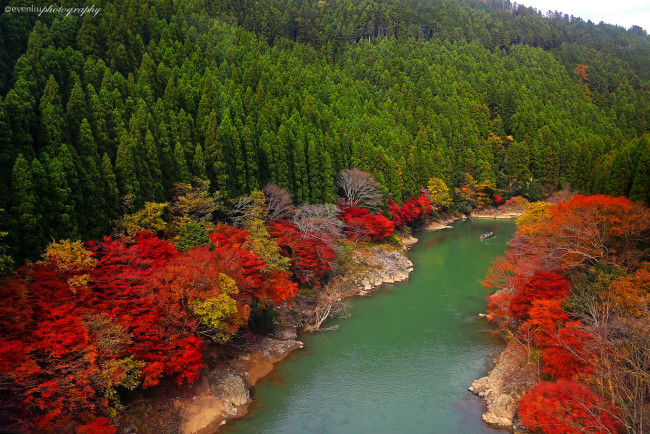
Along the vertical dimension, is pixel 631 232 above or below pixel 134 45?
below

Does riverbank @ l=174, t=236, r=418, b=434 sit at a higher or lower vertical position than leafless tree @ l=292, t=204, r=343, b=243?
lower

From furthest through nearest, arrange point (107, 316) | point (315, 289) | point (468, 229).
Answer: point (468, 229) < point (315, 289) < point (107, 316)

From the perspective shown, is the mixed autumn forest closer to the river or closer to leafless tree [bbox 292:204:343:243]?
leafless tree [bbox 292:204:343:243]

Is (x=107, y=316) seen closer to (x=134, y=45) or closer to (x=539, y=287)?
(x=539, y=287)

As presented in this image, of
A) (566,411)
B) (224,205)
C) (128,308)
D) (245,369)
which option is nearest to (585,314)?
(566,411)

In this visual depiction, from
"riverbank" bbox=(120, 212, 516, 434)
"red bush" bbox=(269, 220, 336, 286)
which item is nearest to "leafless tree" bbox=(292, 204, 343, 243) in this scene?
"red bush" bbox=(269, 220, 336, 286)

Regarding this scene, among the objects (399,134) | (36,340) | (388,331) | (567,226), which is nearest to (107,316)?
(36,340)

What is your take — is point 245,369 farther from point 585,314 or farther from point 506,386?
point 585,314
